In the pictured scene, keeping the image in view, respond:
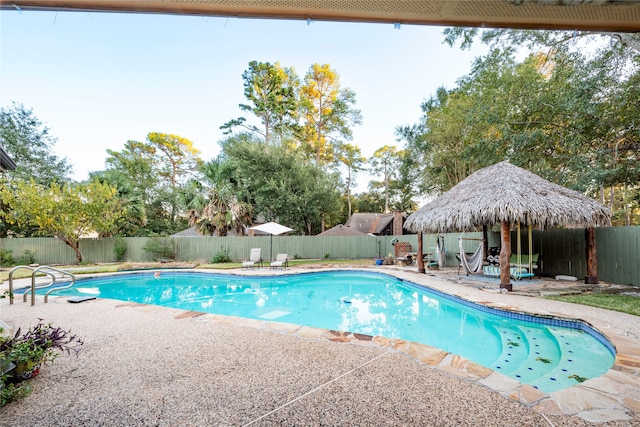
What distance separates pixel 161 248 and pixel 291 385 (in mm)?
13502

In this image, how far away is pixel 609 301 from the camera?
5172 millimetres

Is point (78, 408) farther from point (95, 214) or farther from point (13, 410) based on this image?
point (95, 214)

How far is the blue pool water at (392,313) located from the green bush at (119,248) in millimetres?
4138

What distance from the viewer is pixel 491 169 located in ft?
27.4

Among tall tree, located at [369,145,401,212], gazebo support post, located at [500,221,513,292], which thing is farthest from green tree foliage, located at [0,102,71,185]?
tall tree, located at [369,145,401,212]

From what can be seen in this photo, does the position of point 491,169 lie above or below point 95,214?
above

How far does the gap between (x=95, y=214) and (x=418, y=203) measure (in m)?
24.5

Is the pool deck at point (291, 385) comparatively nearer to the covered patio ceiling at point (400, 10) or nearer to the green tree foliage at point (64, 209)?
the covered patio ceiling at point (400, 10)

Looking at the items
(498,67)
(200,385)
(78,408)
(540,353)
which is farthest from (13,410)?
(498,67)

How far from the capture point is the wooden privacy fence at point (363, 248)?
274 inches

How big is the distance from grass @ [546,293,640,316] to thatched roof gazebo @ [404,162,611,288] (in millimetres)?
1207

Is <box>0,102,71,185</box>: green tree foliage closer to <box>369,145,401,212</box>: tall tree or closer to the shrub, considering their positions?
the shrub

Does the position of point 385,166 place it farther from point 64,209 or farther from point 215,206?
point 64,209

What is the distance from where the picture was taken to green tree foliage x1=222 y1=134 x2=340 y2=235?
16.0 m
